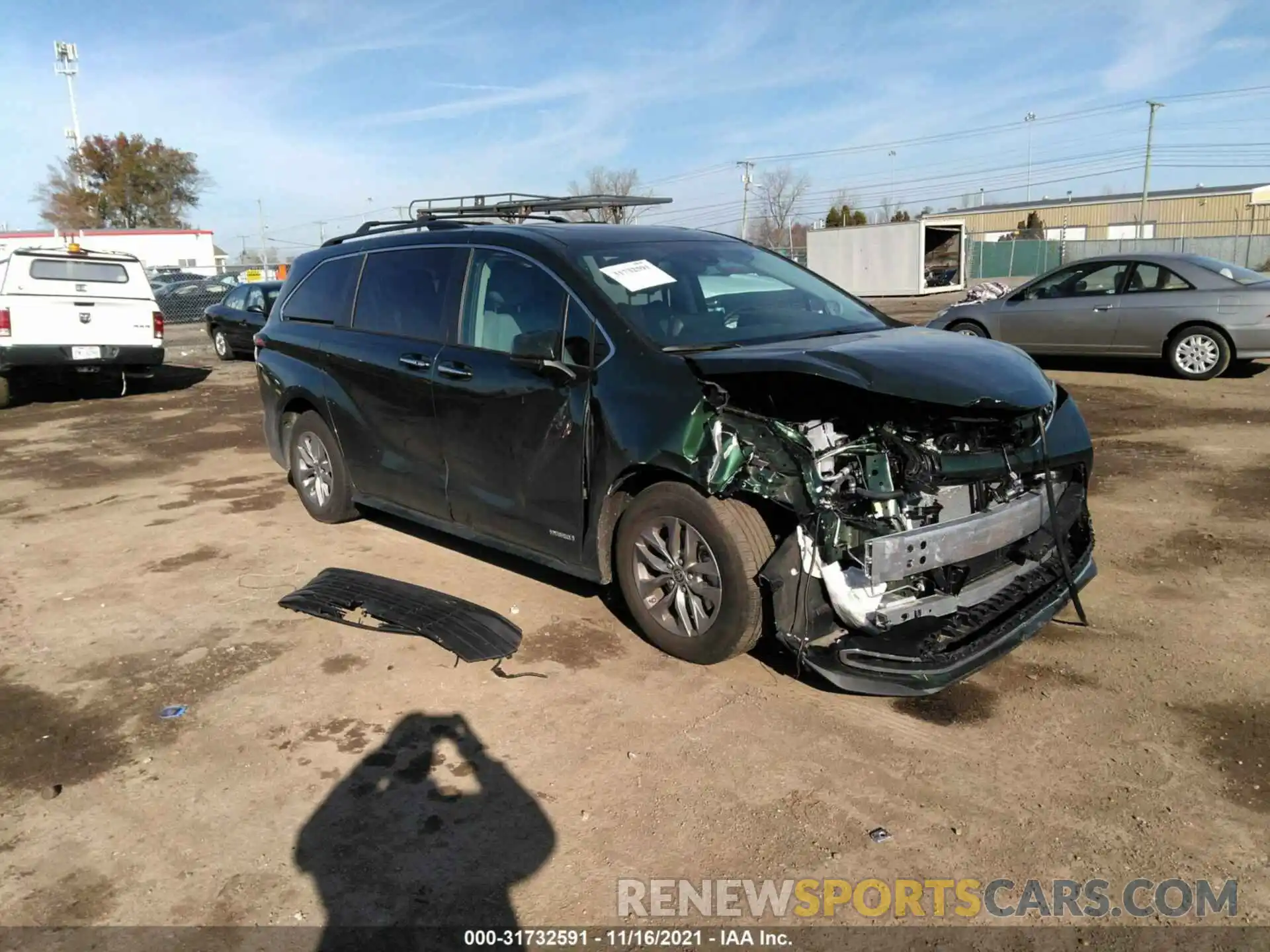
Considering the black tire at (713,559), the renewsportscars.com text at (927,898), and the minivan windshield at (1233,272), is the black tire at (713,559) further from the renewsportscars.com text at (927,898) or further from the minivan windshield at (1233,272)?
the minivan windshield at (1233,272)

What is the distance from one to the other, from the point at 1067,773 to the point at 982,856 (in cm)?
61

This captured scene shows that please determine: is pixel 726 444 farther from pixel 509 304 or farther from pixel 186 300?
pixel 186 300

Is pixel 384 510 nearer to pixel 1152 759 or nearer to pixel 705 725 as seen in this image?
pixel 705 725

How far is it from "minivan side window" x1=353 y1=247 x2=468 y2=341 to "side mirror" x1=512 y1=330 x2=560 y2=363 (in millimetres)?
804

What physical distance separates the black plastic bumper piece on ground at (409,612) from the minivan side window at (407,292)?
4.57ft

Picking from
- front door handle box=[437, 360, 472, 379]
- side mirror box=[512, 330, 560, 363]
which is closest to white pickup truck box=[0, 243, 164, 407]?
front door handle box=[437, 360, 472, 379]

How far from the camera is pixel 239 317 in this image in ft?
58.4

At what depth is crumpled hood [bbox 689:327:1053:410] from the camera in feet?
11.1

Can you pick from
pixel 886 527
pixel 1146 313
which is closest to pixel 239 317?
pixel 1146 313

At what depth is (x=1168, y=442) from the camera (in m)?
7.96

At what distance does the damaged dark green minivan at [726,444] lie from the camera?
348 centimetres

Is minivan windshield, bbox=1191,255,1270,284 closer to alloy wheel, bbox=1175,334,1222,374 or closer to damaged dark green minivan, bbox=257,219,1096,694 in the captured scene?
alloy wheel, bbox=1175,334,1222,374

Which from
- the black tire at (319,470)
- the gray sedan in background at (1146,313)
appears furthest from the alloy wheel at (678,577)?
the gray sedan in background at (1146,313)

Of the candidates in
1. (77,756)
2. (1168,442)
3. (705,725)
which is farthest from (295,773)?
(1168,442)
